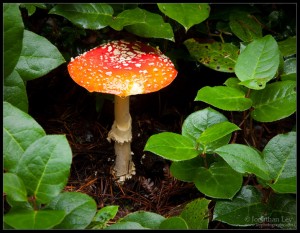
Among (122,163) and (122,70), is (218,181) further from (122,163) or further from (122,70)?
(122,163)

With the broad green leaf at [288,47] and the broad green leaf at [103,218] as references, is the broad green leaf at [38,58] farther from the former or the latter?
the broad green leaf at [288,47]

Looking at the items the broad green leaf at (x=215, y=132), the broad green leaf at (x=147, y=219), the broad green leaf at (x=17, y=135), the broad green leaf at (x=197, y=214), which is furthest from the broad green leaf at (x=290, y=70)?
the broad green leaf at (x=17, y=135)

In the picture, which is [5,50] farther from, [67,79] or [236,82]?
[67,79]

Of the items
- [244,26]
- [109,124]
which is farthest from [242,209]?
[109,124]

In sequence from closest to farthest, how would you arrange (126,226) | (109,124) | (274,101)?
(126,226) < (274,101) < (109,124)

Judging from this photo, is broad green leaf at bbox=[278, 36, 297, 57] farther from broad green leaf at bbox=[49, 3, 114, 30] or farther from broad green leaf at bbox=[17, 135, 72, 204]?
broad green leaf at bbox=[17, 135, 72, 204]

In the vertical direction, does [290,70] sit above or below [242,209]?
above
